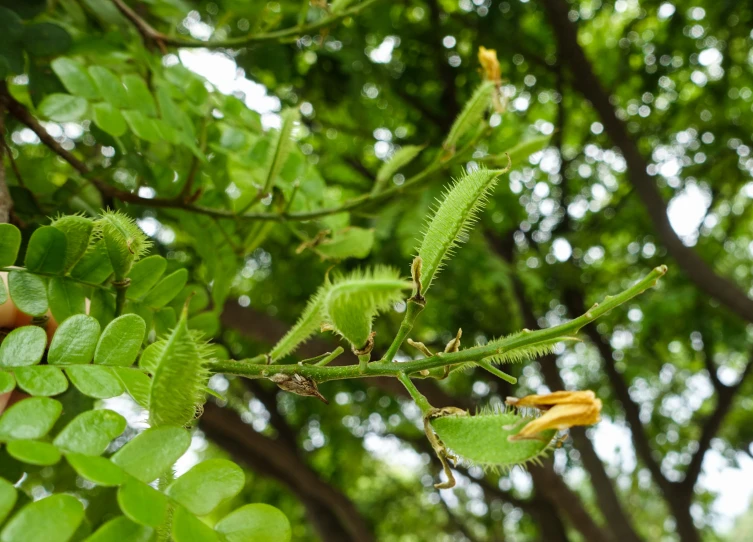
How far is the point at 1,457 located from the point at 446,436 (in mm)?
550

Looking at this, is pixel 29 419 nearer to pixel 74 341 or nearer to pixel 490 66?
pixel 74 341

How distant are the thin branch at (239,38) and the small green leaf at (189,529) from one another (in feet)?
3.34

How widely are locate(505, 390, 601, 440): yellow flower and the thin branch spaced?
953 mm

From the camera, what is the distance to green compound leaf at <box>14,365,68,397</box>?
0.64m

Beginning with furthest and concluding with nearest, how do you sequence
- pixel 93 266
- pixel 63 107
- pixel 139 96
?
1. pixel 139 96
2. pixel 63 107
3. pixel 93 266

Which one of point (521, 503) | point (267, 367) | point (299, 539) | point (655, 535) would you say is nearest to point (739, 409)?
point (521, 503)

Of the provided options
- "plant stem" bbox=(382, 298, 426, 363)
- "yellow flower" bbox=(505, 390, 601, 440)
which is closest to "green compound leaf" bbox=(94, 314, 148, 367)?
"plant stem" bbox=(382, 298, 426, 363)

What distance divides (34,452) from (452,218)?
446mm

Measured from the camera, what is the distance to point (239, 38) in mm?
1363

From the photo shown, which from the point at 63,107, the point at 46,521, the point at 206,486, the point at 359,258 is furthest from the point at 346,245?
the point at 359,258

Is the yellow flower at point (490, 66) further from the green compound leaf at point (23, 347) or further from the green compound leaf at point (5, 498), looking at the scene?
the green compound leaf at point (5, 498)

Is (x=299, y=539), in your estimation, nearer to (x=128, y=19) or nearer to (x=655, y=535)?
(x=128, y=19)

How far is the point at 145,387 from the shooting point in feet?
2.32

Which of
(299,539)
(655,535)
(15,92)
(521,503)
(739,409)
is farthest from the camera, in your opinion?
(655,535)
